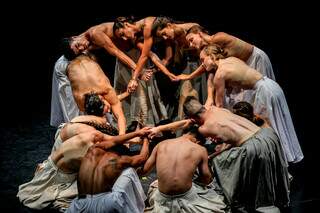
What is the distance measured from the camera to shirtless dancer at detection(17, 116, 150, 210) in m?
5.61

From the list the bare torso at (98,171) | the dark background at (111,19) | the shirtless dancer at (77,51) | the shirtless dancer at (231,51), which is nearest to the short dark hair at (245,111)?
the shirtless dancer at (231,51)

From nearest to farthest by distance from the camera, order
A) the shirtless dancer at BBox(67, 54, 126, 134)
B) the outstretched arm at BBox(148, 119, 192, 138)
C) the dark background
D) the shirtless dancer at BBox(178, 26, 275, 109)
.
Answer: the outstretched arm at BBox(148, 119, 192, 138) → the shirtless dancer at BBox(67, 54, 126, 134) → the shirtless dancer at BBox(178, 26, 275, 109) → the dark background

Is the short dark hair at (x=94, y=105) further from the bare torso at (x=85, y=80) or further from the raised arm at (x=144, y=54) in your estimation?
the raised arm at (x=144, y=54)

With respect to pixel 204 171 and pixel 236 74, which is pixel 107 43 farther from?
pixel 204 171

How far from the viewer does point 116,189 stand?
5145mm

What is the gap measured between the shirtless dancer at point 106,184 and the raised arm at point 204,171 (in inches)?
21.4

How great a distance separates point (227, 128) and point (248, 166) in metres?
0.39

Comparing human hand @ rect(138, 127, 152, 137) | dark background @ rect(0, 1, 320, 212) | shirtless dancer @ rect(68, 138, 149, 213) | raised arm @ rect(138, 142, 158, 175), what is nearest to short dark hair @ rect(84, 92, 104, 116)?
human hand @ rect(138, 127, 152, 137)

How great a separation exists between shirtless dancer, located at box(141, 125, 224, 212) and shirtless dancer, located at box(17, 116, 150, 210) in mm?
494

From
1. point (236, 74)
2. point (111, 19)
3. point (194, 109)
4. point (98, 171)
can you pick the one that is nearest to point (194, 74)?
point (236, 74)

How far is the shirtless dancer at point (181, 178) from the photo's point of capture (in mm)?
5125

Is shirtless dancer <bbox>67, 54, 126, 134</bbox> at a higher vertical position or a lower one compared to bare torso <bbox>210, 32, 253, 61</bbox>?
lower

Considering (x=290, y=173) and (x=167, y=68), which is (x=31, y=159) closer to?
(x=167, y=68)

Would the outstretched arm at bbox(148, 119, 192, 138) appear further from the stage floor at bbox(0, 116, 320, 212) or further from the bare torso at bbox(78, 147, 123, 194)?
the bare torso at bbox(78, 147, 123, 194)
